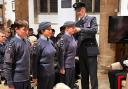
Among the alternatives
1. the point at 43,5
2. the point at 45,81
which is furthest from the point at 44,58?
the point at 43,5

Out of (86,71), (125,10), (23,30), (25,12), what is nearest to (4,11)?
(25,12)

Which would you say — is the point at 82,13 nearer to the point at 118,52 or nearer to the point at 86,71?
the point at 86,71

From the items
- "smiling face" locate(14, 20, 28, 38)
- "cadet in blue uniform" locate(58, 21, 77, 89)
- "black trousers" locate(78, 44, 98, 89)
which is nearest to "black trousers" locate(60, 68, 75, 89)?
"cadet in blue uniform" locate(58, 21, 77, 89)

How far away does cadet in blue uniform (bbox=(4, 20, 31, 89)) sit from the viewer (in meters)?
4.20

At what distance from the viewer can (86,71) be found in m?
5.89

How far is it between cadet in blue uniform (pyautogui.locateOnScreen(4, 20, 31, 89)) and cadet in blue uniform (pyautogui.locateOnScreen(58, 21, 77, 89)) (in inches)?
46.5

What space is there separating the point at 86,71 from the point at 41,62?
4.19 feet

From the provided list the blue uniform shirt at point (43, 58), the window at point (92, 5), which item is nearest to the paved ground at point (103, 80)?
the blue uniform shirt at point (43, 58)

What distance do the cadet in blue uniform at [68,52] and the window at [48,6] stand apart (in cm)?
809

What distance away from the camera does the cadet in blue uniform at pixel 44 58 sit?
4797 millimetres

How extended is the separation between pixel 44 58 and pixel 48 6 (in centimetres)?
919

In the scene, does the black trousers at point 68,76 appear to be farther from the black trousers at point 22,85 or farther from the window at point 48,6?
the window at point 48,6

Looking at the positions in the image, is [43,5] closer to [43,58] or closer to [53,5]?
[53,5]

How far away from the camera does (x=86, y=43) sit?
5.81 metres
